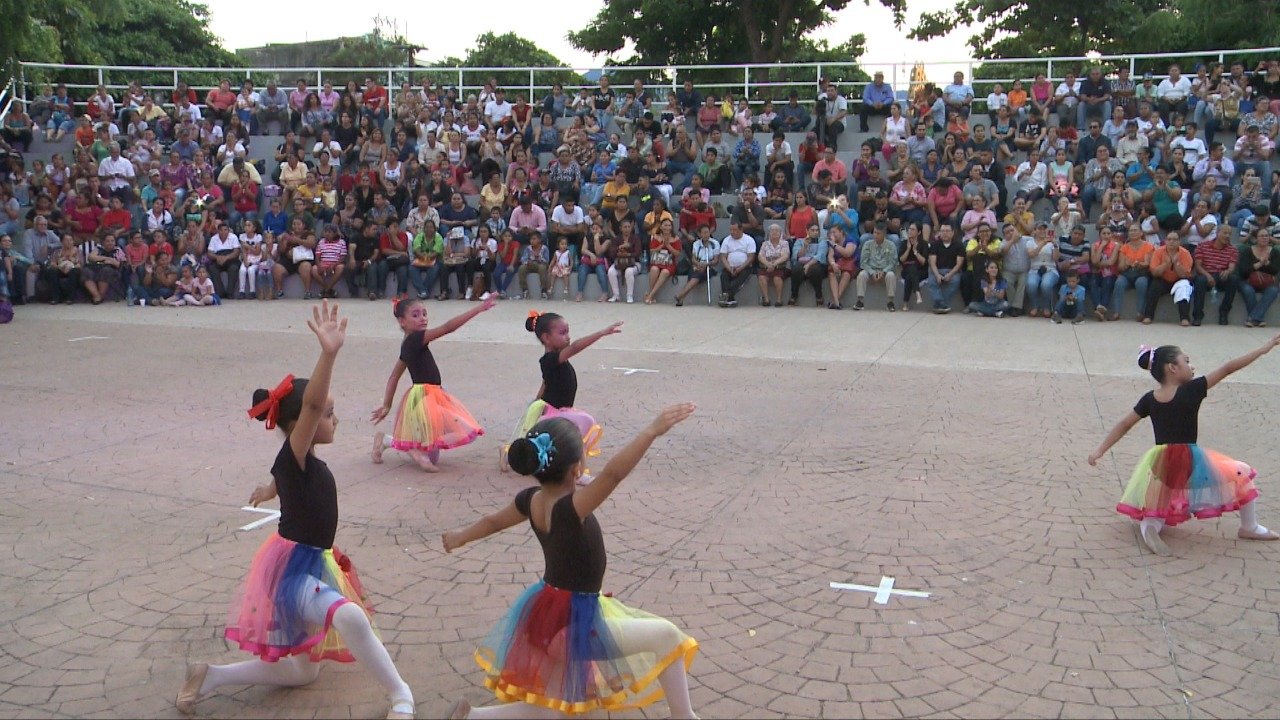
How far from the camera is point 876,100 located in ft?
69.4

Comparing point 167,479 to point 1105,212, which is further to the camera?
point 1105,212

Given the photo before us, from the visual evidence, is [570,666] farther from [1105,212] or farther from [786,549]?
[1105,212]

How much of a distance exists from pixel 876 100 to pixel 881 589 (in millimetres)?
17783

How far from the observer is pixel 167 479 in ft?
22.6

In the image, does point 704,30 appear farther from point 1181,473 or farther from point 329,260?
point 1181,473

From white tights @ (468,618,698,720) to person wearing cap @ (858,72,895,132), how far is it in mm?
19007

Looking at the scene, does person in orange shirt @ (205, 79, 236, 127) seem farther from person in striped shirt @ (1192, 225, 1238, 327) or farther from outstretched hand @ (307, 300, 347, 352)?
outstretched hand @ (307, 300, 347, 352)

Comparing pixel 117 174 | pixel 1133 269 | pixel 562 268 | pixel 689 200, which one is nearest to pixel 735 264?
pixel 689 200

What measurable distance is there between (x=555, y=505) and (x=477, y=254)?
15.1 meters

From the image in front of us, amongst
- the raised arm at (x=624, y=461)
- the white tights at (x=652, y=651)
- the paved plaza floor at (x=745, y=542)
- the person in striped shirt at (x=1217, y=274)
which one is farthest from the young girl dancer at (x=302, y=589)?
the person in striped shirt at (x=1217, y=274)

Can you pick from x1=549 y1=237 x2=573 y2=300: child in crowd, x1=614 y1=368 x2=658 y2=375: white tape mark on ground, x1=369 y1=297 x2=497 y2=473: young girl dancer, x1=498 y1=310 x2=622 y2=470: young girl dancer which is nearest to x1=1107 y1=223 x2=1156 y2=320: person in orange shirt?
x1=614 y1=368 x2=658 y2=375: white tape mark on ground

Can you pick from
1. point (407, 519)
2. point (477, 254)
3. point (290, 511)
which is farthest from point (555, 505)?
point (477, 254)

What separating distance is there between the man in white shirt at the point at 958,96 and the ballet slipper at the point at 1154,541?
625 inches

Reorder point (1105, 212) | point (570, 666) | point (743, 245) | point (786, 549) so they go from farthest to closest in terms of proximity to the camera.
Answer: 1. point (743, 245)
2. point (1105, 212)
3. point (786, 549)
4. point (570, 666)
